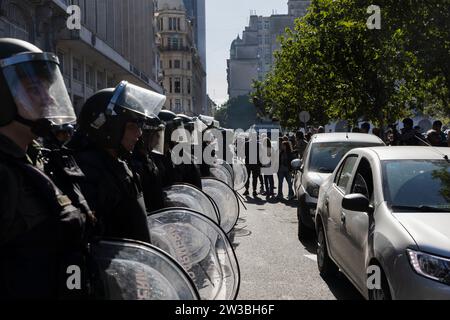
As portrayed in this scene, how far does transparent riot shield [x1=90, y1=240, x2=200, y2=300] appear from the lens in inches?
102

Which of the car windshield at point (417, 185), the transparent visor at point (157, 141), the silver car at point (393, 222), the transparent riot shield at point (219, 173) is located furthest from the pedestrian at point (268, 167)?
the car windshield at point (417, 185)

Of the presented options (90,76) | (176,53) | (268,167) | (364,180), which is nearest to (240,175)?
(268,167)

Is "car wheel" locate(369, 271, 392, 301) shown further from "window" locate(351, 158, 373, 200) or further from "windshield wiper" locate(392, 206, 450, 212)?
"window" locate(351, 158, 373, 200)

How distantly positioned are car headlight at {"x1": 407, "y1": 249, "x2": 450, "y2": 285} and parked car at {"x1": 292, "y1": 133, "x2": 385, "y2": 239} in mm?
5393

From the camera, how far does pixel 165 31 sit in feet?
359

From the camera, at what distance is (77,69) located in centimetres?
3222

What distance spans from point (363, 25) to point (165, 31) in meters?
95.5

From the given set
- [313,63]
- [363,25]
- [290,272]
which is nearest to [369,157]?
[290,272]

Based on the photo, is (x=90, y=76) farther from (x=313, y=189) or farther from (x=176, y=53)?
(x=176, y=53)

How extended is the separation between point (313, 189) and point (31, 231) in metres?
7.66

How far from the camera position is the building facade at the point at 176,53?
10862 centimetres

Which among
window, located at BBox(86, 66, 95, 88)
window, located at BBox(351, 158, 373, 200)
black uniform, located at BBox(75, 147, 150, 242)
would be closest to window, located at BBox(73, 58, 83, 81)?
window, located at BBox(86, 66, 95, 88)

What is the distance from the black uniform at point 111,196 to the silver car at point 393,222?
65.2 inches

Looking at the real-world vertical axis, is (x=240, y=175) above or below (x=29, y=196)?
below
